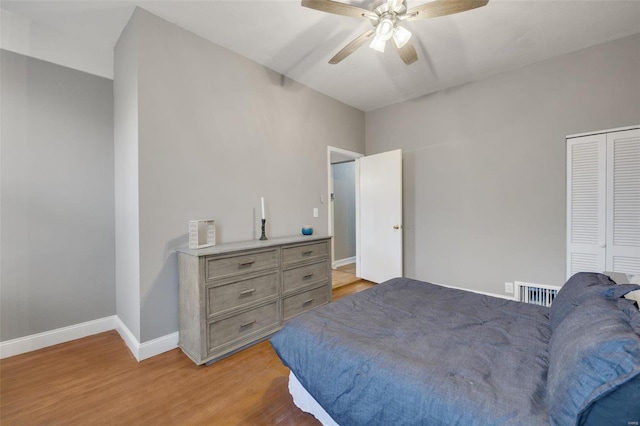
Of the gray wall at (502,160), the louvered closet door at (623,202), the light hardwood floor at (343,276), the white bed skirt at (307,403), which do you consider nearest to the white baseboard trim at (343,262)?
the light hardwood floor at (343,276)

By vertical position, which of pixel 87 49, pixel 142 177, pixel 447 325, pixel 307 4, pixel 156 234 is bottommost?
pixel 447 325

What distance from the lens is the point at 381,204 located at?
12.8 feet

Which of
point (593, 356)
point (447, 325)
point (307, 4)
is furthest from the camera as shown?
point (307, 4)

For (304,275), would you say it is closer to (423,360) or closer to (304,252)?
(304,252)

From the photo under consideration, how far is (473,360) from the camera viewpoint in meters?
1.13

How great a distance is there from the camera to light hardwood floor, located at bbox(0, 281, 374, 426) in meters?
1.52

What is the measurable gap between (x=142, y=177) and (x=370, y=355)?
209 centimetres

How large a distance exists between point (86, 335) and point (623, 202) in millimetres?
5022

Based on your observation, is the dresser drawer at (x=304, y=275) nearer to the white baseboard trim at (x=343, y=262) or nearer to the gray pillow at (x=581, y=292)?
the gray pillow at (x=581, y=292)

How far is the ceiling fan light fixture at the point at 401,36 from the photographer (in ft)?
6.11

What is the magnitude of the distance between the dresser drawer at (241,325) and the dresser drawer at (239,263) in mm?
366

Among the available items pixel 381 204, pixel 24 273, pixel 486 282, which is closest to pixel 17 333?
pixel 24 273

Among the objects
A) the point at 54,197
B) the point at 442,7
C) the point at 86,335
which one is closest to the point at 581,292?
the point at 442,7

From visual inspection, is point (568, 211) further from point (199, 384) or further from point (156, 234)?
point (156, 234)
